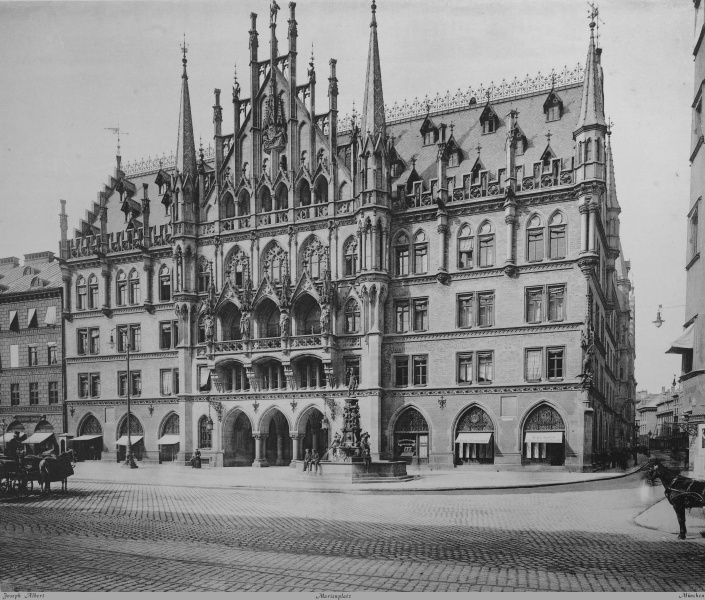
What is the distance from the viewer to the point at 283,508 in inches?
970

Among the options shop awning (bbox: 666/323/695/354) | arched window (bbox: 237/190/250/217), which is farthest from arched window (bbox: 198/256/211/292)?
shop awning (bbox: 666/323/695/354)

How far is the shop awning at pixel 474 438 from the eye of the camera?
43.3 m

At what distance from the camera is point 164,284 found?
5572 centimetres

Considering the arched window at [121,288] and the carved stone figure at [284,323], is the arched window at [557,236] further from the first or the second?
the arched window at [121,288]

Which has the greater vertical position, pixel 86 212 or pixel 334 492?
pixel 86 212

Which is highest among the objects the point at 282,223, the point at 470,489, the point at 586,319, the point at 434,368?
the point at 282,223

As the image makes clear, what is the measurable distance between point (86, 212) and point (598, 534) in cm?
5261

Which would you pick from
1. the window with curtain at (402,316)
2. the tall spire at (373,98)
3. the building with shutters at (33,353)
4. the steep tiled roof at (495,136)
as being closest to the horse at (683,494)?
the steep tiled roof at (495,136)

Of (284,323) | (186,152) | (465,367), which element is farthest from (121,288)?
(465,367)

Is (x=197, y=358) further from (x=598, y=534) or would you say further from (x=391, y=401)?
(x=598, y=534)

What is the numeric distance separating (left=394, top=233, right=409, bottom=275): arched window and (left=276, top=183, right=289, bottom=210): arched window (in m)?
8.38

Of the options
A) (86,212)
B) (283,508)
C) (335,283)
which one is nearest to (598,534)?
(283,508)

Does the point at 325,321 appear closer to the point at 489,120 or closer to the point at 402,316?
the point at 402,316

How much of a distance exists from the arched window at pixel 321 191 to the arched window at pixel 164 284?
1376cm
